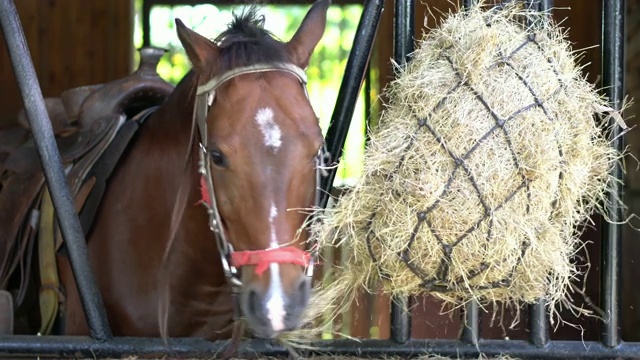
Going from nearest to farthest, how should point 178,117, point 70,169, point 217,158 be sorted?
1. point 217,158
2. point 178,117
3. point 70,169

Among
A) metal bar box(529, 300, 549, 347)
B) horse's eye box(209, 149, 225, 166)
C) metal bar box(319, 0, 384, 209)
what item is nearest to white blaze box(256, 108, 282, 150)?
horse's eye box(209, 149, 225, 166)

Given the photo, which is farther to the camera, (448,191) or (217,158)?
(217,158)

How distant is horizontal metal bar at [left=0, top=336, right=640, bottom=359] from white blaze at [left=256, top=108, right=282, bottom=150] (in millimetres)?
495

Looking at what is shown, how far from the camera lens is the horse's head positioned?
1910 mm

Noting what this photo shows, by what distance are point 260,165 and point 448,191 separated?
0.43 m

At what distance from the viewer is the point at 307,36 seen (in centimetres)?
225

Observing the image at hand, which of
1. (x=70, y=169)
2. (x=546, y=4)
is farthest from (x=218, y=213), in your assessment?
(x=70, y=169)

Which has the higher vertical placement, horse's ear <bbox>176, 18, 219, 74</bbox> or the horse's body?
horse's ear <bbox>176, 18, 219, 74</bbox>

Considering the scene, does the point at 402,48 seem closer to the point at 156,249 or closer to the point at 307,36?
the point at 307,36

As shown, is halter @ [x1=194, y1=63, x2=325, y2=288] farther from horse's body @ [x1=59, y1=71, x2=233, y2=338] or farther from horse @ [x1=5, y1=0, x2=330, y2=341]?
horse's body @ [x1=59, y1=71, x2=233, y2=338]

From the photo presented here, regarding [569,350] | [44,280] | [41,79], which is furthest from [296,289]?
[41,79]

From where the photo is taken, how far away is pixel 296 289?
1.91m

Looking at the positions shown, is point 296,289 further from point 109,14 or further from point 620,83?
point 109,14

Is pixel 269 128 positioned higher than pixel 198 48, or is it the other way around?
pixel 198 48
